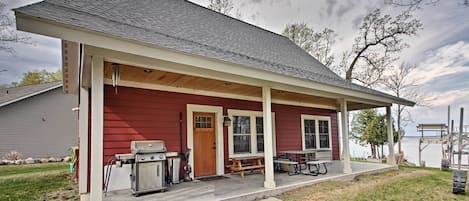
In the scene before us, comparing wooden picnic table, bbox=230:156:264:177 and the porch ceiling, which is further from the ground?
the porch ceiling

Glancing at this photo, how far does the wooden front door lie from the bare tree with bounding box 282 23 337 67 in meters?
11.6

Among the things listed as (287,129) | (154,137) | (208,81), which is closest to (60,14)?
(208,81)

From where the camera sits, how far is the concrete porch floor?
15.0 feet

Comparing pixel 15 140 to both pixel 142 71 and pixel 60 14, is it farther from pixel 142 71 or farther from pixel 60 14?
pixel 60 14

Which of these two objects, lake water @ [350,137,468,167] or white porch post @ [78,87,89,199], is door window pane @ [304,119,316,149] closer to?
white porch post @ [78,87,89,199]

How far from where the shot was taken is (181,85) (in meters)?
5.96

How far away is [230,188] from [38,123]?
43.3ft

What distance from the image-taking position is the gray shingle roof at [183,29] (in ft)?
10.5

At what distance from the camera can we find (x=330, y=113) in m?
10.5

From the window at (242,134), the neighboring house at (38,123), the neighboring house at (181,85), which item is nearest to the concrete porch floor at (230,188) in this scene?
the neighboring house at (181,85)

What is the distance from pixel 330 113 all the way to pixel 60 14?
9.61m

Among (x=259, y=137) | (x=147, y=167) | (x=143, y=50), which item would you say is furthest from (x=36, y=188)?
(x=259, y=137)

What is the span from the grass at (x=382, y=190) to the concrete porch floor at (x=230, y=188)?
0.75ft

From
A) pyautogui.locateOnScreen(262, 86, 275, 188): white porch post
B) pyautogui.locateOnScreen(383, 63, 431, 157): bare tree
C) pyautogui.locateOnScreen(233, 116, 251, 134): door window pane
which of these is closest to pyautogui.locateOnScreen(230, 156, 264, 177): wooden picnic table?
pyautogui.locateOnScreen(233, 116, 251, 134): door window pane
